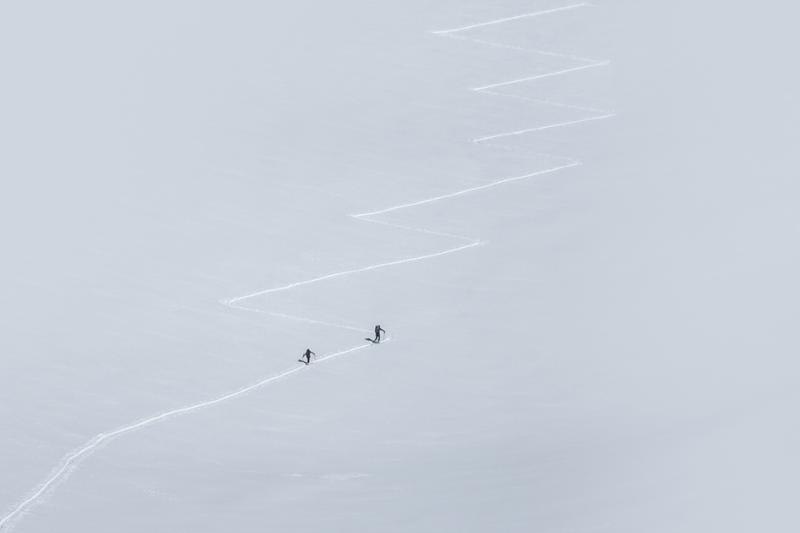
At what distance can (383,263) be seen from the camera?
5403cm

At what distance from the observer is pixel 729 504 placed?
150 ft

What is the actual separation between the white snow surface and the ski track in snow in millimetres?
86

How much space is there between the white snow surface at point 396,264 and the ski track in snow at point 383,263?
9cm

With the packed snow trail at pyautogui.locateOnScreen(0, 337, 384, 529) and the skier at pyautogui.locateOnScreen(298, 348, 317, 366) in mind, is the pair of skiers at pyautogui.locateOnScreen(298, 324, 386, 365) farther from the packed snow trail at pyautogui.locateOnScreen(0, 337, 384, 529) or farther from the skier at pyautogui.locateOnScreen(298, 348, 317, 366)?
the packed snow trail at pyautogui.locateOnScreen(0, 337, 384, 529)

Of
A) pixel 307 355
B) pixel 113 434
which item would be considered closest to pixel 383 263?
pixel 307 355

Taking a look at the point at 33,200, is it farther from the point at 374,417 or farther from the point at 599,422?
the point at 599,422

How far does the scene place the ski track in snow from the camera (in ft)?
157

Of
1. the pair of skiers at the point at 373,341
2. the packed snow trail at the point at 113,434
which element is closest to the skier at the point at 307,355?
the pair of skiers at the point at 373,341

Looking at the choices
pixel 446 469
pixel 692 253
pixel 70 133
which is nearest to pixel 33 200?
pixel 70 133

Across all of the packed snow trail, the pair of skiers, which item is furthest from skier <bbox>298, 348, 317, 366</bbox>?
the packed snow trail

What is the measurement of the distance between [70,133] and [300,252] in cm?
902

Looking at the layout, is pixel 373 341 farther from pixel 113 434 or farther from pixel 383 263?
pixel 113 434

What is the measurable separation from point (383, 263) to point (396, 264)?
400mm

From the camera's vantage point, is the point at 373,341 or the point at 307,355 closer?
the point at 307,355
